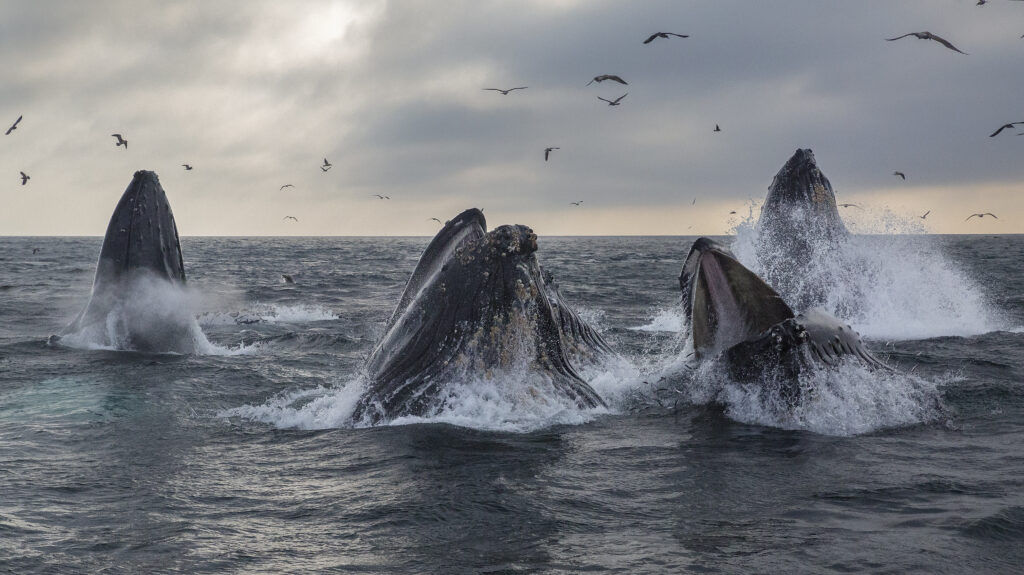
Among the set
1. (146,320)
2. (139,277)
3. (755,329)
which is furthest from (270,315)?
(755,329)

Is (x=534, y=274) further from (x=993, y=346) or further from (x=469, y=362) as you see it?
(x=993, y=346)

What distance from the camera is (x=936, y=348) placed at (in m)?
13.4

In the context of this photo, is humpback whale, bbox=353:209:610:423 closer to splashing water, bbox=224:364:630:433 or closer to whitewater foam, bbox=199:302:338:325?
splashing water, bbox=224:364:630:433

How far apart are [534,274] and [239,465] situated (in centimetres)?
282

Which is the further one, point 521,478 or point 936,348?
point 936,348

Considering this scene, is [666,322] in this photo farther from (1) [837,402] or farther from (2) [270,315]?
(1) [837,402]

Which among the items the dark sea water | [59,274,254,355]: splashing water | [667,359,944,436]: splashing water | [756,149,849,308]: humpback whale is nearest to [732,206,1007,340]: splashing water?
[756,149,849,308]: humpback whale

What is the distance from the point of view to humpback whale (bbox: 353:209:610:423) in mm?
7309

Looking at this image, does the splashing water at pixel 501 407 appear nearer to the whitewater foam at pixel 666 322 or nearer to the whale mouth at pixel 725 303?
the whale mouth at pixel 725 303

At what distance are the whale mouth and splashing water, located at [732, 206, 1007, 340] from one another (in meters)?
5.50

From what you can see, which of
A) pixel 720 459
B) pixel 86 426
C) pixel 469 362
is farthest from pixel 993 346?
pixel 86 426

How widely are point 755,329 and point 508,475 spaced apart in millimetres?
2849

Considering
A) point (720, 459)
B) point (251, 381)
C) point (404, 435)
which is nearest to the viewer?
point (720, 459)

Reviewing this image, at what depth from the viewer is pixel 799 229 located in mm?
13453
